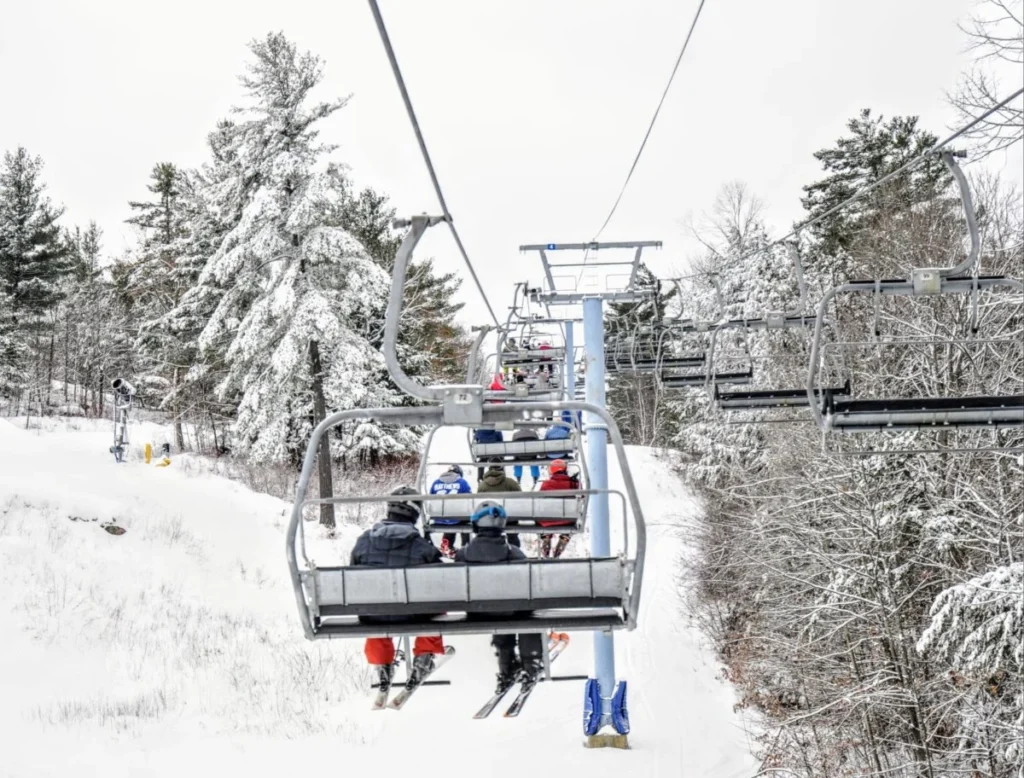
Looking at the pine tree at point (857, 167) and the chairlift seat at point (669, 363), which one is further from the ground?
the pine tree at point (857, 167)

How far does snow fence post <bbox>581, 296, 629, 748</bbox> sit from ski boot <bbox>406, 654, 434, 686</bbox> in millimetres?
3737

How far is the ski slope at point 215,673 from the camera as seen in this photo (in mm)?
10273

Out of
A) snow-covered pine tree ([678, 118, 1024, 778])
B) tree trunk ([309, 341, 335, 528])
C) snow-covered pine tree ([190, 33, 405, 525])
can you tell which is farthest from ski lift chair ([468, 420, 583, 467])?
tree trunk ([309, 341, 335, 528])

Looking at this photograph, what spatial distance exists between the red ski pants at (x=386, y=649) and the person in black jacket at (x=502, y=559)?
0.52m

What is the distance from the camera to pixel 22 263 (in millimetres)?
35719

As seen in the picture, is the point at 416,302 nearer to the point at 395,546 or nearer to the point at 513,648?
the point at 513,648

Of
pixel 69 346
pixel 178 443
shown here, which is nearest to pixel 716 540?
pixel 178 443

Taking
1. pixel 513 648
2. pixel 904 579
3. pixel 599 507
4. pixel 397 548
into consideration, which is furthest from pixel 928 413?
pixel 904 579

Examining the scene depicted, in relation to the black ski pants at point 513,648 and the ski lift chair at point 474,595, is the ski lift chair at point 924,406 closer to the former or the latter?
the ski lift chair at point 474,595

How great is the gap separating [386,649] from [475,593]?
7.48ft

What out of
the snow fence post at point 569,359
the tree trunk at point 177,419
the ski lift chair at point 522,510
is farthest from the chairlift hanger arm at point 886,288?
the tree trunk at point 177,419

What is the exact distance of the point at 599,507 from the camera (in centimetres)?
1024

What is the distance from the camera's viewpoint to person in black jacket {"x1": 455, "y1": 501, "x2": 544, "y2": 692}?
5711 mm

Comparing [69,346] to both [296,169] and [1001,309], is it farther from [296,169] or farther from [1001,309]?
[1001,309]
